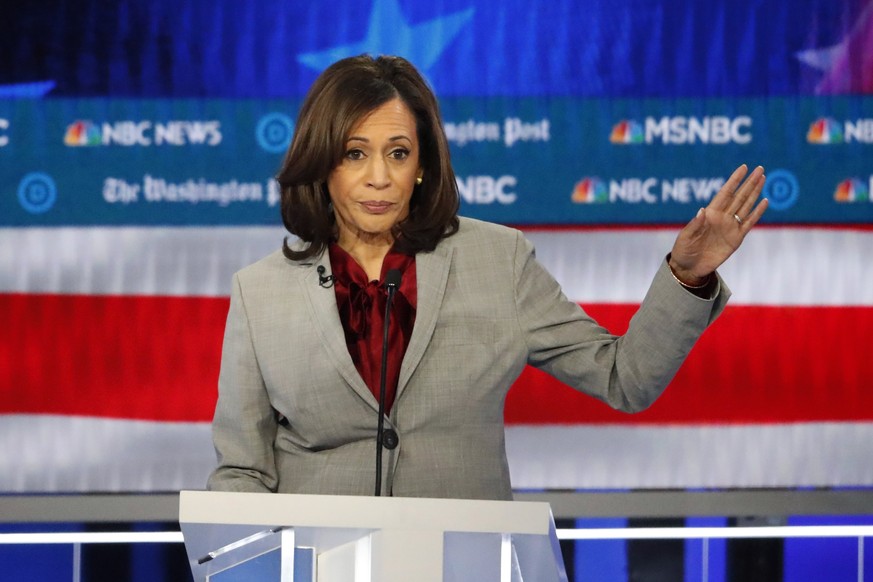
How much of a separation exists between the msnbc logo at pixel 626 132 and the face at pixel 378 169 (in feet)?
4.36

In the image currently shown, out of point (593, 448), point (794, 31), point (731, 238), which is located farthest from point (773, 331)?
point (731, 238)

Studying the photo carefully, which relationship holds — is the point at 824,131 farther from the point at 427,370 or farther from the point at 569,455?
the point at 427,370

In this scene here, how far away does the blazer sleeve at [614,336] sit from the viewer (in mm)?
1804

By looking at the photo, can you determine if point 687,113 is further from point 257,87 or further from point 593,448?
point 257,87

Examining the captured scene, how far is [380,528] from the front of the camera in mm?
1236

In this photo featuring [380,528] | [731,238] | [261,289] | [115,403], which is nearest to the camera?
[380,528]

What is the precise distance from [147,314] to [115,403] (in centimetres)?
26

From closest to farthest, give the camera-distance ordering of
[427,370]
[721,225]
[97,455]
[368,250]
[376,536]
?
[376,536]
[721,225]
[427,370]
[368,250]
[97,455]

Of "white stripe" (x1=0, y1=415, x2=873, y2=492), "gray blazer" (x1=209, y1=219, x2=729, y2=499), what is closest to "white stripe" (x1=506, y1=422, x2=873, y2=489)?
"white stripe" (x1=0, y1=415, x2=873, y2=492)

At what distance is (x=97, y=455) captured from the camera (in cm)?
318

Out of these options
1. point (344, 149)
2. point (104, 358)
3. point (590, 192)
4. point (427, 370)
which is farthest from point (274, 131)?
point (427, 370)

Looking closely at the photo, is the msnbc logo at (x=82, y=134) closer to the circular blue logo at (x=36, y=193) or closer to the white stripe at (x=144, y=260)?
the circular blue logo at (x=36, y=193)

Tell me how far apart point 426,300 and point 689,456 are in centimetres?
152

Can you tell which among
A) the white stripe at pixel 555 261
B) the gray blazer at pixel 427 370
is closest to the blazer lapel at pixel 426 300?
the gray blazer at pixel 427 370
